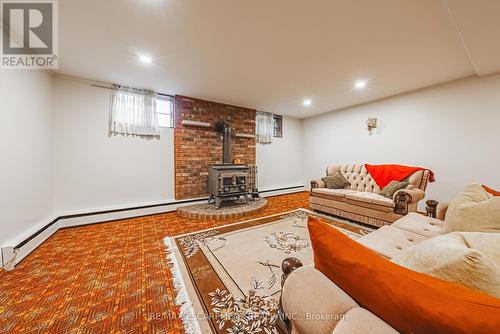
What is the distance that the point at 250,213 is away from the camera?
3523 mm

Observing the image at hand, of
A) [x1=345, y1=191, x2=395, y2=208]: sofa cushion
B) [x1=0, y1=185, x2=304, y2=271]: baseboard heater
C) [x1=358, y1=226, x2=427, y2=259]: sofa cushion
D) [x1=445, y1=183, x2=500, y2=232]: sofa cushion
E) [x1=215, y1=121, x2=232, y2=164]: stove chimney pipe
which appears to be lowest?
[x1=0, y1=185, x2=304, y2=271]: baseboard heater

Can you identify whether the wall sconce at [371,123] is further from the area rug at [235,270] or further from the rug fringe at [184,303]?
the rug fringe at [184,303]

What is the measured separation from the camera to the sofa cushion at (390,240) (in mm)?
1309

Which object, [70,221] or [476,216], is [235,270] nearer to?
[476,216]

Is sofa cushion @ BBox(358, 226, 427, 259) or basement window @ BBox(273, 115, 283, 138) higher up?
basement window @ BBox(273, 115, 283, 138)

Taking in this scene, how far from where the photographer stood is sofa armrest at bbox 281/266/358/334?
0.50 metres

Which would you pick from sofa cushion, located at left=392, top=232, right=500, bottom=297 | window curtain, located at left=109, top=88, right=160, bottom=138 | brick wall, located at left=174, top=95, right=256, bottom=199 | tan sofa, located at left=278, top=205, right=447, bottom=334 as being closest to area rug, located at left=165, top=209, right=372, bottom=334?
tan sofa, located at left=278, top=205, right=447, bottom=334

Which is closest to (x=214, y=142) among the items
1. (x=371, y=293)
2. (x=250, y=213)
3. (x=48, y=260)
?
(x=250, y=213)

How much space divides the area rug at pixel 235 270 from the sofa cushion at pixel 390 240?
28.5 inches

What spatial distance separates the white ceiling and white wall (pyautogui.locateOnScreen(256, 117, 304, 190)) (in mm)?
2228

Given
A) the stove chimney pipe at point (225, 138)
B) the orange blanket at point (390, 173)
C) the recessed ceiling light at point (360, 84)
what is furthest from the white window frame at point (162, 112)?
the orange blanket at point (390, 173)

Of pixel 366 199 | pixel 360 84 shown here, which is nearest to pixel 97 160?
pixel 366 199

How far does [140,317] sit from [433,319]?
5.25 ft

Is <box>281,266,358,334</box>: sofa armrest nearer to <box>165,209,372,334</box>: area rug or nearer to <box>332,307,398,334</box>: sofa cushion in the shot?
<box>332,307,398,334</box>: sofa cushion
